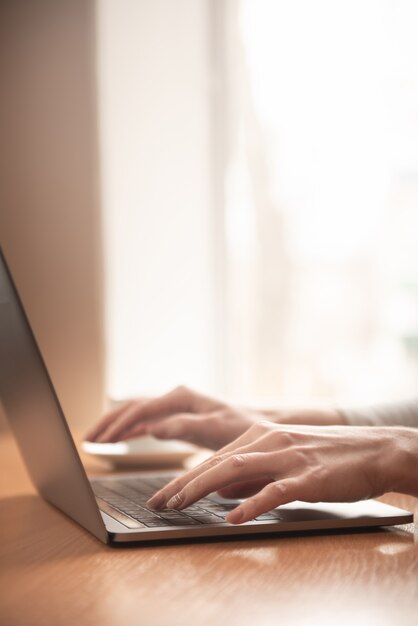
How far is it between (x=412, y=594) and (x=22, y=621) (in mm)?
231

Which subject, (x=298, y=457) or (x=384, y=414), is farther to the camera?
(x=384, y=414)

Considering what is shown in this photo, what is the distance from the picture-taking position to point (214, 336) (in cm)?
284

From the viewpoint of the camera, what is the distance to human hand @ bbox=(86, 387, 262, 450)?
1189mm

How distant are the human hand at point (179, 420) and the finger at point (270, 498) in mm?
472

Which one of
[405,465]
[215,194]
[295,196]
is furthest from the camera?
[295,196]

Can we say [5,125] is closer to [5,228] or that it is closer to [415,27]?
[5,228]

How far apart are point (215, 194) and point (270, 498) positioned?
229cm

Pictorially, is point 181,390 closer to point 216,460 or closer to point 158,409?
point 158,409

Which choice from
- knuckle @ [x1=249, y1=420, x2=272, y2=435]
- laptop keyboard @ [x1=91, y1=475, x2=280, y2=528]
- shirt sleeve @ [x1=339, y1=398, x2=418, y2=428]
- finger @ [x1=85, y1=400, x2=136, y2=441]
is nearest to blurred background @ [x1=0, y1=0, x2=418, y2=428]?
finger @ [x1=85, y1=400, x2=136, y2=441]

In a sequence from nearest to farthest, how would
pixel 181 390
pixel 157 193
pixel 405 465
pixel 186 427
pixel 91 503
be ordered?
pixel 91 503, pixel 405 465, pixel 186 427, pixel 181 390, pixel 157 193

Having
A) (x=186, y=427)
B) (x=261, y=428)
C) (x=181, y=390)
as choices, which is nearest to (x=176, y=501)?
(x=261, y=428)

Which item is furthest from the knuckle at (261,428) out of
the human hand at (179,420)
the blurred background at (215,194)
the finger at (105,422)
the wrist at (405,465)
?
the blurred background at (215,194)

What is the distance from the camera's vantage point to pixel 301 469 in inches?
29.0

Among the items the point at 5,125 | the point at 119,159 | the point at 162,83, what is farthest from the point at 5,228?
the point at 162,83
